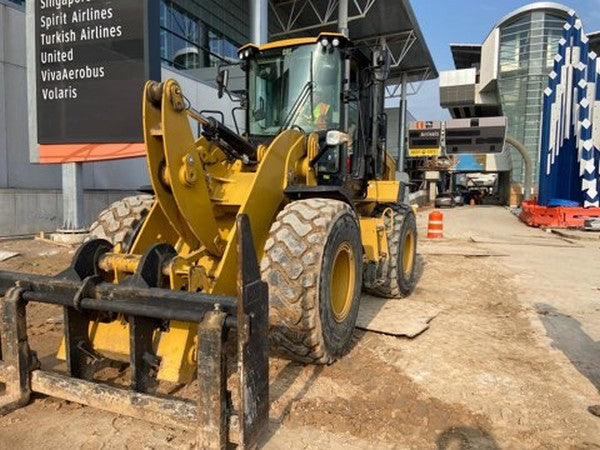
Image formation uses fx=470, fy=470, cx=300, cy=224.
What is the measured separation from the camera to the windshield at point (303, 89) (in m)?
4.68

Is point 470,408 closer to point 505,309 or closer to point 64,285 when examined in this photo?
point 64,285

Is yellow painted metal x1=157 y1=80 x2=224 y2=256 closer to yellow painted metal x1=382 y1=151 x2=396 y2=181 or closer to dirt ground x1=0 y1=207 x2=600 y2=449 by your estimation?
dirt ground x1=0 y1=207 x2=600 y2=449

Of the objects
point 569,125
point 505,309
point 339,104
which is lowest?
point 505,309

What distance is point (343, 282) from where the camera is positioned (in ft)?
13.4

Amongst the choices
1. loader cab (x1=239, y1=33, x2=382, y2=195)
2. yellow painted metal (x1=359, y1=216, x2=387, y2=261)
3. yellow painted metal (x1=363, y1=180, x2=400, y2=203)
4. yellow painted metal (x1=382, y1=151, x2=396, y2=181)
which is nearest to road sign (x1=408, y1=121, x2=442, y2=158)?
yellow painted metal (x1=382, y1=151, x2=396, y2=181)

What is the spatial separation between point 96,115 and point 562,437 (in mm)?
8158

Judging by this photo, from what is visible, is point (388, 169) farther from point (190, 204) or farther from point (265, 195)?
point (190, 204)

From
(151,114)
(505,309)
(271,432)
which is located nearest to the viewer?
(271,432)

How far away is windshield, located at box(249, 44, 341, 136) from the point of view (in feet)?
15.4

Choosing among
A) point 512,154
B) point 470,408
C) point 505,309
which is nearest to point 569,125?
point 505,309

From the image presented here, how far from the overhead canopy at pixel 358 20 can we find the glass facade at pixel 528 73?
2087 cm

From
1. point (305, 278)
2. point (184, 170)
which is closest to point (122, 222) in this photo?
point (184, 170)

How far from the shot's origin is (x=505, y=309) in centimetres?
600

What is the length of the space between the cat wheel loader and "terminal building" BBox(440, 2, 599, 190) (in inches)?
1634
